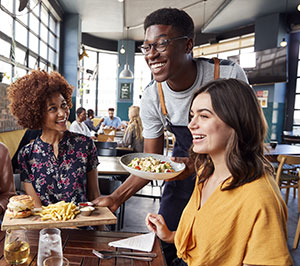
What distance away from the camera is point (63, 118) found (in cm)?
180

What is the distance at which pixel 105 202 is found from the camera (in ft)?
4.74

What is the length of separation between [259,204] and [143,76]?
12102mm

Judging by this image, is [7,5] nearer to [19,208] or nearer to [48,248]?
[19,208]

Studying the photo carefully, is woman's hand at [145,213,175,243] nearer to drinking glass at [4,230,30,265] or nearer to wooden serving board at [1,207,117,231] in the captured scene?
wooden serving board at [1,207,117,231]

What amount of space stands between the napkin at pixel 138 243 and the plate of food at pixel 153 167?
0.85ft

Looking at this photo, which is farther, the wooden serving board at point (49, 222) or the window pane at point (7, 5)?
the window pane at point (7, 5)

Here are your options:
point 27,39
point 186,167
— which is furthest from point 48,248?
point 27,39

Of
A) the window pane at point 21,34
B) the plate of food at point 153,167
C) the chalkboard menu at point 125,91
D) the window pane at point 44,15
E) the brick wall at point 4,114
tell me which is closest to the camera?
the plate of food at point 153,167

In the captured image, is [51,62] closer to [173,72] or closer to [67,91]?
[67,91]

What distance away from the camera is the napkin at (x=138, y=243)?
3.57 ft

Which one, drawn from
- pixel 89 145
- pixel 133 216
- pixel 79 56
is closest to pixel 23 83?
pixel 89 145

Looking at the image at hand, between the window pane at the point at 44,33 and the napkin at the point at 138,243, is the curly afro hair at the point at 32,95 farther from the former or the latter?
the window pane at the point at 44,33

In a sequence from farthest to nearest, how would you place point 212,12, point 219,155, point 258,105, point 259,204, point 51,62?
point 212,12, point 51,62, point 219,155, point 258,105, point 259,204

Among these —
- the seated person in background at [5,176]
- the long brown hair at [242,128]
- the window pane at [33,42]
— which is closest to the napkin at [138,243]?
the long brown hair at [242,128]
